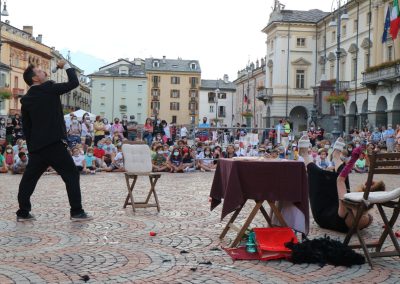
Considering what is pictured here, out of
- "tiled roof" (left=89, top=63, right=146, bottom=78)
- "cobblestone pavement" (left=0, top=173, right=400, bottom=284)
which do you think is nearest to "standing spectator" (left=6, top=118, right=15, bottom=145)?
"cobblestone pavement" (left=0, top=173, right=400, bottom=284)

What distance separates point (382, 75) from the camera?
44.0m

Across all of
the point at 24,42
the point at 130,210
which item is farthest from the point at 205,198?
the point at 24,42

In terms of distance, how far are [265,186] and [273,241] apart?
2.21ft

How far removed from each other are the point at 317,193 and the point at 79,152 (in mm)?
12498

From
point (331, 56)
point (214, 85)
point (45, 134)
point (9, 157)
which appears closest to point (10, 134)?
point (9, 157)

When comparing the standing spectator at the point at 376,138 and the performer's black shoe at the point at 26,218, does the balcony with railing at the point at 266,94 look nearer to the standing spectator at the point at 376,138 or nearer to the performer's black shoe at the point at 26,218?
the standing spectator at the point at 376,138

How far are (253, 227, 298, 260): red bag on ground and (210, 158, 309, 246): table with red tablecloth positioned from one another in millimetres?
237

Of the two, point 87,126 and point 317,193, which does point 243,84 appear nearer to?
point 87,126

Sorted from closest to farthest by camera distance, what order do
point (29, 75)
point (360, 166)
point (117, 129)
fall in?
point (29, 75)
point (360, 166)
point (117, 129)

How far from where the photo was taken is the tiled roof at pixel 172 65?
109500 mm

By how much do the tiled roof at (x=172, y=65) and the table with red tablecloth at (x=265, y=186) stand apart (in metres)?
103

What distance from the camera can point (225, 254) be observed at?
6215 mm

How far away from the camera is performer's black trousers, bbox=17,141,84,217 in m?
8.05

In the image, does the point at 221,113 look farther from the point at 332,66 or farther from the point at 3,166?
the point at 3,166
